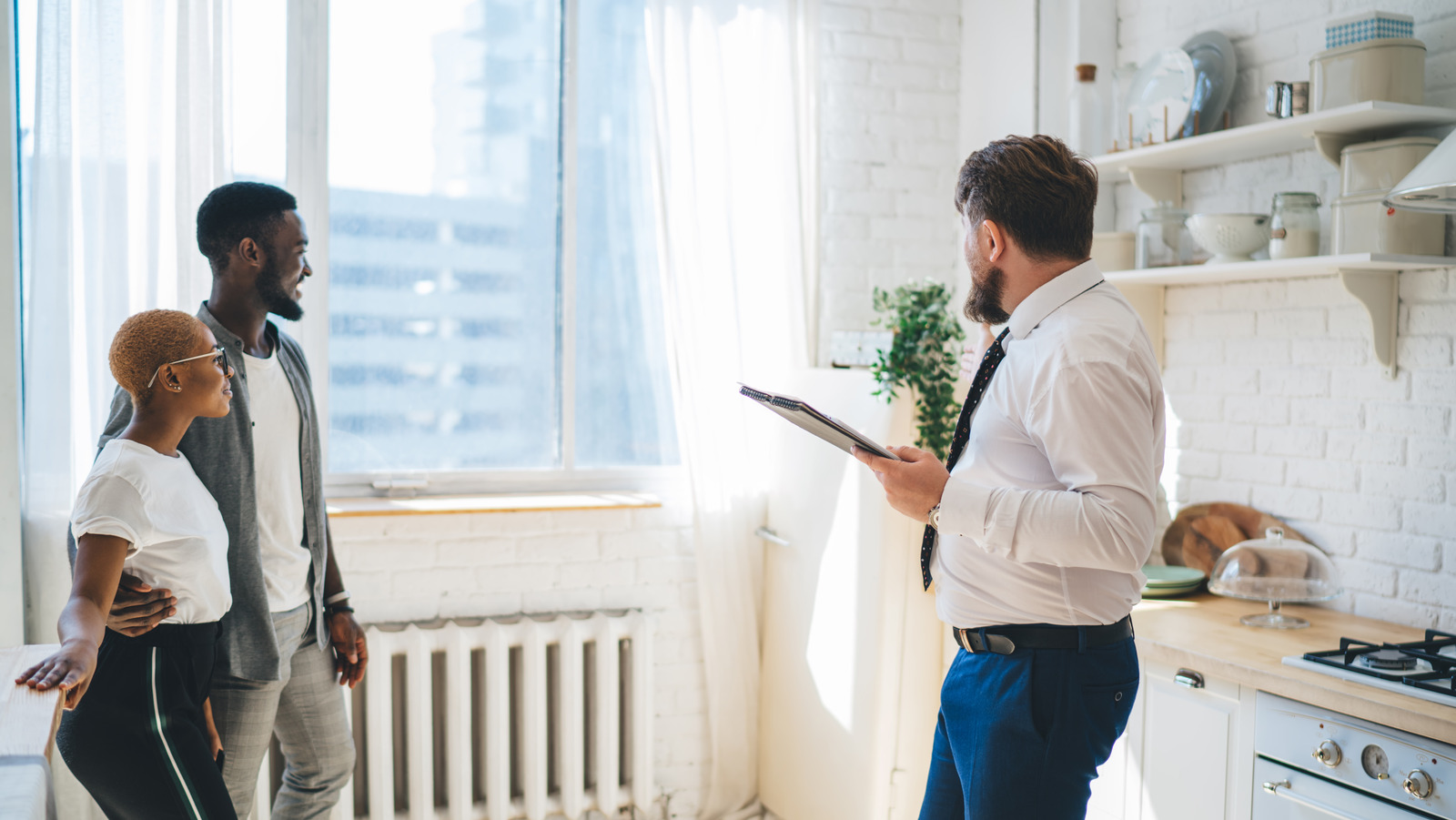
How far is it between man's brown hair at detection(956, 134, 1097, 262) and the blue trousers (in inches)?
23.1

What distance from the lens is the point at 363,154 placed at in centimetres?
270

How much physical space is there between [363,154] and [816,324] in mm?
1373

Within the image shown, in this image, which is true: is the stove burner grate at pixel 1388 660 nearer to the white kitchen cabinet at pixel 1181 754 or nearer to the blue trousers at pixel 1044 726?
the white kitchen cabinet at pixel 1181 754

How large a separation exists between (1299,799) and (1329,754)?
110mm

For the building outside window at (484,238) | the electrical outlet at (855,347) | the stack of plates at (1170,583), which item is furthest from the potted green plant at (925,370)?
the building outside window at (484,238)

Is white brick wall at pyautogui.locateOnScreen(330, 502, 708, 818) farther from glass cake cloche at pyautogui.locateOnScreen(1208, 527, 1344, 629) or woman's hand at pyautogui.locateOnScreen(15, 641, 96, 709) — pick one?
glass cake cloche at pyautogui.locateOnScreen(1208, 527, 1344, 629)

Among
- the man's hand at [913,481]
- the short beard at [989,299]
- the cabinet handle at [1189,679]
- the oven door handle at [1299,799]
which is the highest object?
the short beard at [989,299]

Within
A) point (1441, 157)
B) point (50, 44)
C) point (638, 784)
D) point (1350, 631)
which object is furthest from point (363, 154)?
point (1350, 631)

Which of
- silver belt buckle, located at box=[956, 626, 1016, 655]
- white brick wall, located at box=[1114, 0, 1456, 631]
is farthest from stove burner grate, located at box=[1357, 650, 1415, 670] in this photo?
silver belt buckle, located at box=[956, 626, 1016, 655]

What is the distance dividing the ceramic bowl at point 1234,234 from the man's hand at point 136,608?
216cm

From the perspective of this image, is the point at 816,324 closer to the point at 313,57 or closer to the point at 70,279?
the point at 313,57

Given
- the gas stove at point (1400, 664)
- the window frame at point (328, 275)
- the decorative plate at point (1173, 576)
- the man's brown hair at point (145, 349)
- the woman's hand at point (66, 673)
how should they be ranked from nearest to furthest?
the woman's hand at point (66, 673) < the man's brown hair at point (145, 349) < the gas stove at point (1400, 664) < the decorative plate at point (1173, 576) < the window frame at point (328, 275)

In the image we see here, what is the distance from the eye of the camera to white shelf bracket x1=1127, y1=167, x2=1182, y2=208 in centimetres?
260

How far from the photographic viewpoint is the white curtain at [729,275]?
2.89 m
